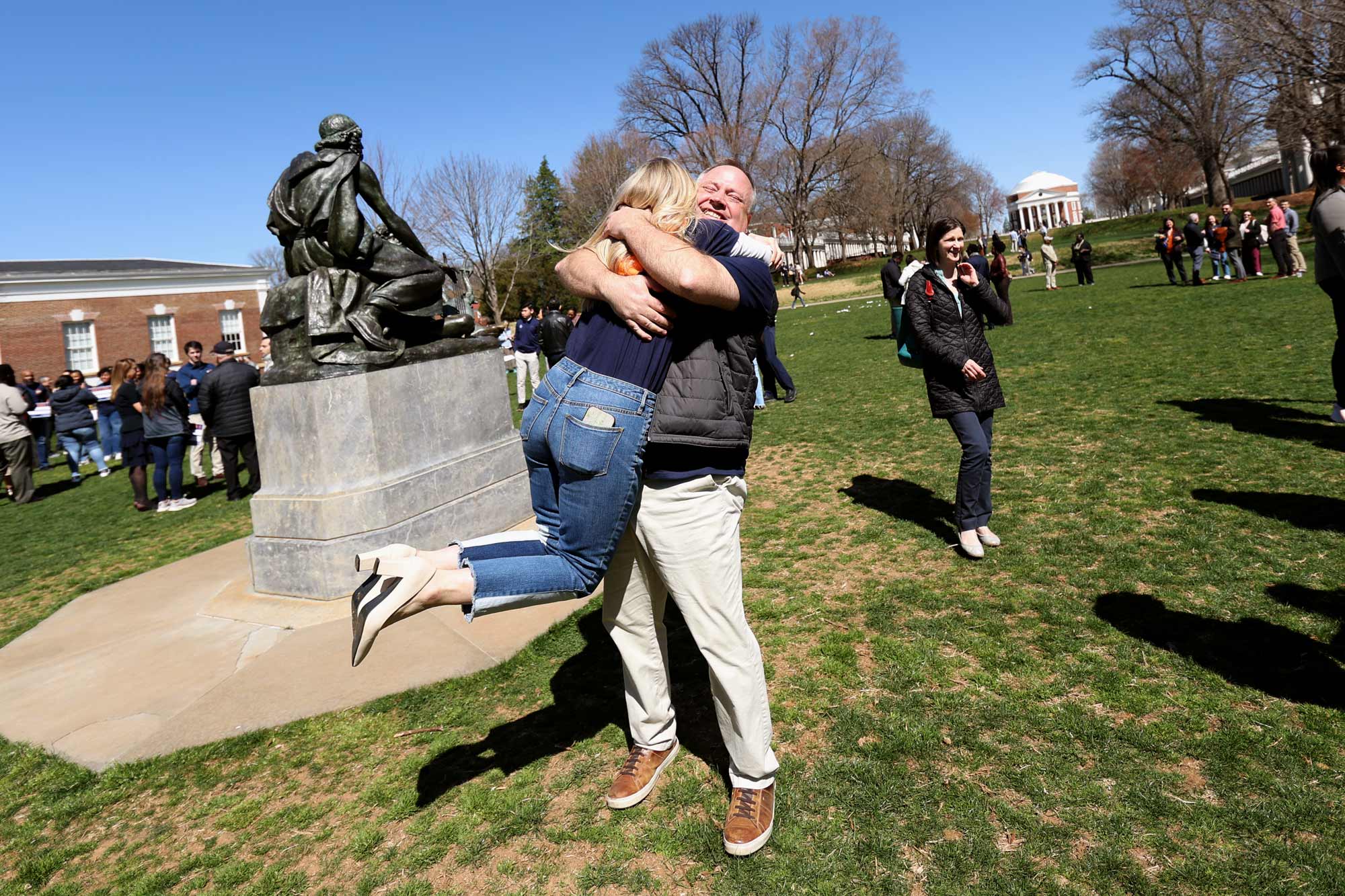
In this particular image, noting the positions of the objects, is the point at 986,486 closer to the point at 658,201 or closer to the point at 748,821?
the point at 748,821

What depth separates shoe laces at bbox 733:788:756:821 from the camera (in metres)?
2.31

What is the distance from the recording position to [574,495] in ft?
6.79

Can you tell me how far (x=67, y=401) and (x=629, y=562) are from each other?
50.7ft

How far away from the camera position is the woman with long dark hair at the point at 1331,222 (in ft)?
16.9

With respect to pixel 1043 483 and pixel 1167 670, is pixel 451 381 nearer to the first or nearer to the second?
pixel 1043 483

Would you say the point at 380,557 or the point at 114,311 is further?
the point at 114,311

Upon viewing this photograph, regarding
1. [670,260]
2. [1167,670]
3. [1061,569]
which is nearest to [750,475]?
[1061,569]

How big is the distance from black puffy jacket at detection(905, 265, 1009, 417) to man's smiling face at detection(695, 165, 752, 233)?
2510mm

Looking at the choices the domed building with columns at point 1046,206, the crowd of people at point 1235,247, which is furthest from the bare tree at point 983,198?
the crowd of people at point 1235,247

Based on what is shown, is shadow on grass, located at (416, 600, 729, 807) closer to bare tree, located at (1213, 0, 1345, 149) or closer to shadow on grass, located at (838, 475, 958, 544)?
shadow on grass, located at (838, 475, 958, 544)

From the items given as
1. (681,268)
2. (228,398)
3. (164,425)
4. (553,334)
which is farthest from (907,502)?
(164,425)

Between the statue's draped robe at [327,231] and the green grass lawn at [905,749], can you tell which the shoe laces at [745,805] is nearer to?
the green grass lawn at [905,749]

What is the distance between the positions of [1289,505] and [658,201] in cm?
445

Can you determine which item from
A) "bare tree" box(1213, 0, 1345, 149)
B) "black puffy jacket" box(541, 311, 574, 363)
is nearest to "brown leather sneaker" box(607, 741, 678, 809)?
"black puffy jacket" box(541, 311, 574, 363)
